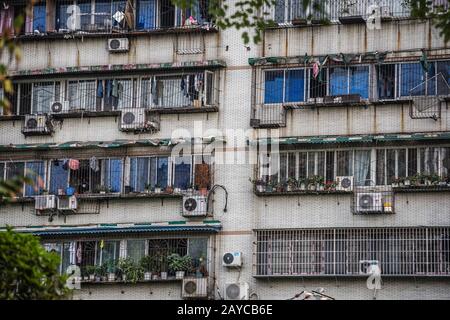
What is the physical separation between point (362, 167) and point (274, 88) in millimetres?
2699

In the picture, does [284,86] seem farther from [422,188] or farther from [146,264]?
[146,264]

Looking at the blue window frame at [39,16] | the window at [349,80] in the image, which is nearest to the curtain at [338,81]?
the window at [349,80]

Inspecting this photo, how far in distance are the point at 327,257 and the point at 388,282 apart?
149 cm

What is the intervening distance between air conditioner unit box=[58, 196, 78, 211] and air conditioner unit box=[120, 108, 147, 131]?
1930 mm

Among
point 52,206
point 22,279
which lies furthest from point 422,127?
point 22,279

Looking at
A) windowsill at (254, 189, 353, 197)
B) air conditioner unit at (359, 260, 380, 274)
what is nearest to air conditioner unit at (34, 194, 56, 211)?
windowsill at (254, 189, 353, 197)

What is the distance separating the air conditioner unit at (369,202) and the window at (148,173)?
177 inches

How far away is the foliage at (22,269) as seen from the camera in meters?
17.5

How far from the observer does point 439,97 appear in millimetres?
30312

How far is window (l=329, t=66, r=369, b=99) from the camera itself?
31.1 metres

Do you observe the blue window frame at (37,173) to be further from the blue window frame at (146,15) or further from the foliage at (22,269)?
the foliage at (22,269)

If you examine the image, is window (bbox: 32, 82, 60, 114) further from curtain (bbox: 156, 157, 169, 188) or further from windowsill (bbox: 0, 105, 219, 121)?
curtain (bbox: 156, 157, 169, 188)

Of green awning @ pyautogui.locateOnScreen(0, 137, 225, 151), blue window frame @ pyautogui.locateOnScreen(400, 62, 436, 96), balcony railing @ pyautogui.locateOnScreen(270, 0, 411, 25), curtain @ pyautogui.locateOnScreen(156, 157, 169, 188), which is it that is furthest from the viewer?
curtain @ pyautogui.locateOnScreen(156, 157, 169, 188)

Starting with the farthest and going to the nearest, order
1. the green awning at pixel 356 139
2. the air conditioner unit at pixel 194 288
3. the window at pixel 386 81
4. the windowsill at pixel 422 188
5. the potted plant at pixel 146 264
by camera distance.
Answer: the potted plant at pixel 146 264 → the window at pixel 386 81 → the air conditioner unit at pixel 194 288 → the green awning at pixel 356 139 → the windowsill at pixel 422 188
